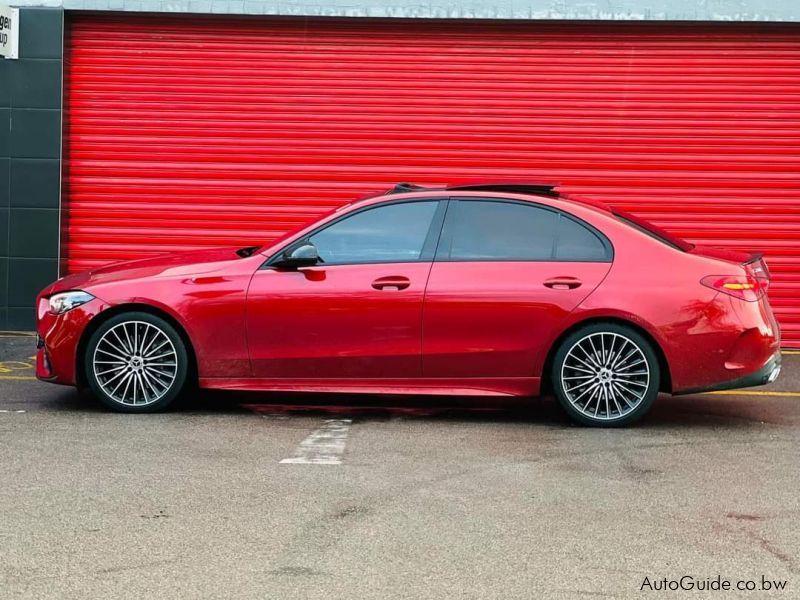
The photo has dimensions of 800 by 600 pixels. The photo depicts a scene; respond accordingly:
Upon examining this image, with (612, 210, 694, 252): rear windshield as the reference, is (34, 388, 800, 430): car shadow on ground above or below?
below

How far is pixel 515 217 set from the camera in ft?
27.7

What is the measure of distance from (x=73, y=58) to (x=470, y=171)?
410 cm

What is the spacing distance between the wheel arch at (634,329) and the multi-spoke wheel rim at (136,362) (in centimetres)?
237

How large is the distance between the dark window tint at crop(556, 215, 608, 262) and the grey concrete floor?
1084 millimetres

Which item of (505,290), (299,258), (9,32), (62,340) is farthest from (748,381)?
(9,32)

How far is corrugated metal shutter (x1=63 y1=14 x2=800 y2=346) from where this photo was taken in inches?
503

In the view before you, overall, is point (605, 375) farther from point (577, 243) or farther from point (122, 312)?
point (122, 312)

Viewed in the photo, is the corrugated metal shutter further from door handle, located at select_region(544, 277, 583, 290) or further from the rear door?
door handle, located at select_region(544, 277, 583, 290)

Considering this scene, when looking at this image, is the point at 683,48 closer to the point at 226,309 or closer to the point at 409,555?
the point at 226,309

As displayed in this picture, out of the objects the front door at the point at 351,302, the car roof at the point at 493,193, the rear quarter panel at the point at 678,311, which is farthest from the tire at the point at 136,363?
the rear quarter panel at the point at 678,311

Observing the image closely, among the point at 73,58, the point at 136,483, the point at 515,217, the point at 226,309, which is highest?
the point at 73,58

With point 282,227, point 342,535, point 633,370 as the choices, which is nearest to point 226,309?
point 633,370

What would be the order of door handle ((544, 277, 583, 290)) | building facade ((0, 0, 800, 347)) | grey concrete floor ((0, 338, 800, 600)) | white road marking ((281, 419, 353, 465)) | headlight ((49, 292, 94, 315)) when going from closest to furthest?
1. grey concrete floor ((0, 338, 800, 600))
2. white road marking ((281, 419, 353, 465))
3. door handle ((544, 277, 583, 290))
4. headlight ((49, 292, 94, 315))
5. building facade ((0, 0, 800, 347))

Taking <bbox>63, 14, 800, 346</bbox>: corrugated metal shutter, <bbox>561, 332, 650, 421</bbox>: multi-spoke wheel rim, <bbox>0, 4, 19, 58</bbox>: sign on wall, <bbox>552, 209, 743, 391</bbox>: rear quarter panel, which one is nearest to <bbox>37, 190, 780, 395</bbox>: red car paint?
<bbox>552, 209, 743, 391</bbox>: rear quarter panel
